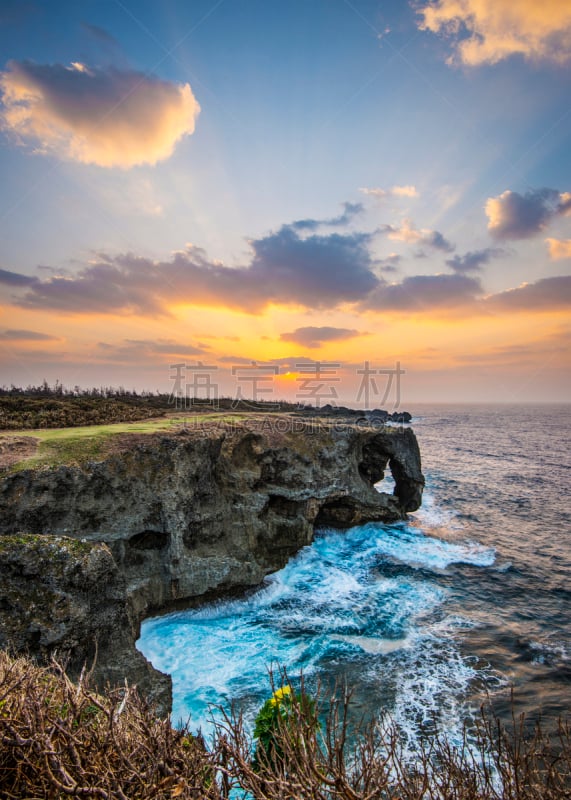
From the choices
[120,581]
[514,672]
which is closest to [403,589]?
[514,672]

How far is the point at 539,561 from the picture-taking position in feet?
85.3

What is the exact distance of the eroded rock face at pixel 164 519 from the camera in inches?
437

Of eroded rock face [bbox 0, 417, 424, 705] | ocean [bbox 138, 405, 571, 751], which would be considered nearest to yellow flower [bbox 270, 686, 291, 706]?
ocean [bbox 138, 405, 571, 751]

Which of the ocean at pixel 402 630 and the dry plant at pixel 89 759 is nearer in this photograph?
the dry plant at pixel 89 759

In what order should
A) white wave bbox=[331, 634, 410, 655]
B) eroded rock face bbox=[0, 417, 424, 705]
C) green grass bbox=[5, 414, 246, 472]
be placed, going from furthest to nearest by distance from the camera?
green grass bbox=[5, 414, 246, 472]
white wave bbox=[331, 634, 410, 655]
eroded rock face bbox=[0, 417, 424, 705]

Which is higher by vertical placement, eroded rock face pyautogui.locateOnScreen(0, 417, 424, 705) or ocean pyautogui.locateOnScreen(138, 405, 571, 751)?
eroded rock face pyautogui.locateOnScreen(0, 417, 424, 705)

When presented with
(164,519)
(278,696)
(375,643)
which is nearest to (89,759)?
(278,696)

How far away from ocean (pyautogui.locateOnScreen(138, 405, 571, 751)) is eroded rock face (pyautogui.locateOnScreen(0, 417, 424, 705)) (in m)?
1.98

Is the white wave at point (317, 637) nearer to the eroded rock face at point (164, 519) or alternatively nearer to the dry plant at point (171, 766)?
the eroded rock face at point (164, 519)

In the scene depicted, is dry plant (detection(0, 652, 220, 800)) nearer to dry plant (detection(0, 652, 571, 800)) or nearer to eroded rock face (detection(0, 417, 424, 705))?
dry plant (detection(0, 652, 571, 800))

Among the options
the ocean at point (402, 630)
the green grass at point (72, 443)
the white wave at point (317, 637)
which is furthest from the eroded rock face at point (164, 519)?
the ocean at point (402, 630)

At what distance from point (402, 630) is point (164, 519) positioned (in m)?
12.5

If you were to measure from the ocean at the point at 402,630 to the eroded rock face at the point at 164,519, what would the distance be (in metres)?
1.98

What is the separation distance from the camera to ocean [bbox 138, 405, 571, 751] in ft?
45.5
